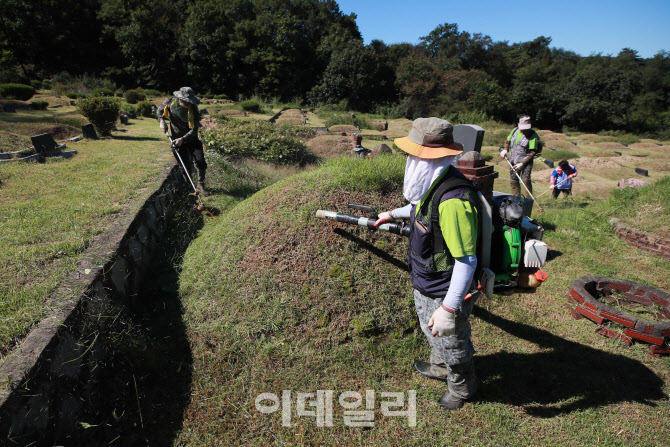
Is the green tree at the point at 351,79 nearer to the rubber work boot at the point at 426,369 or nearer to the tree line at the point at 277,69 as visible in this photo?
the tree line at the point at 277,69

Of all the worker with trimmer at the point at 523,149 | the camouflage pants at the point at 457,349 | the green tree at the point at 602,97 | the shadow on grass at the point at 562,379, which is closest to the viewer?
the camouflage pants at the point at 457,349

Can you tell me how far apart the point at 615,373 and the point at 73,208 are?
5962 mm

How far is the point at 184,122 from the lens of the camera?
6137 mm

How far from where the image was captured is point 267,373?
9.62ft

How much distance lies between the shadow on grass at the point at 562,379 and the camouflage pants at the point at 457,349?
31 cm

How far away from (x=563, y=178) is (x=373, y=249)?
682cm

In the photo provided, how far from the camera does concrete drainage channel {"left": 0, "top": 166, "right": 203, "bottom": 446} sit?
2.05 meters

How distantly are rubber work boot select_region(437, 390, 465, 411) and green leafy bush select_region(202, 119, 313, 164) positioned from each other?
7.66m

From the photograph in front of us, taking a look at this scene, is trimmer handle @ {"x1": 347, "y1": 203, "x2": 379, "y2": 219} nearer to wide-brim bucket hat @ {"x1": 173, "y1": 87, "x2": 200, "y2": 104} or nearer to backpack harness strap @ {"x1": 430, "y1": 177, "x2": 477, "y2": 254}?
backpack harness strap @ {"x1": 430, "y1": 177, "x2": 477, "y2": 254}

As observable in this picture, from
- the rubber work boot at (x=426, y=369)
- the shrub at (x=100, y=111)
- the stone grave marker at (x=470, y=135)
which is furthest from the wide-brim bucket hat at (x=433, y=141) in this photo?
the shrub at (x=100, y=111)

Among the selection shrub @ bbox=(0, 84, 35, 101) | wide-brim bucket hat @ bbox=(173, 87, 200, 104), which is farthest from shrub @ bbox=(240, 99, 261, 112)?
wide-brim bucket hat @ bbox=(173, 87, 200, 104)

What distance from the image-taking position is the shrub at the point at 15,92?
14344mm

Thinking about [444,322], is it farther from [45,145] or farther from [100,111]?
[100,111]

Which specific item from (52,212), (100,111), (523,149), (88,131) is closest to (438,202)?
(52,212)
